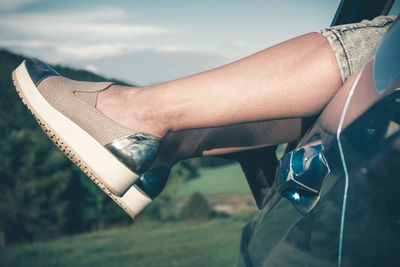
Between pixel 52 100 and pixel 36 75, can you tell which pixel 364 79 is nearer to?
pixel 52 100

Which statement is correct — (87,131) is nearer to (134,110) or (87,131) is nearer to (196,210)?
(134,110)

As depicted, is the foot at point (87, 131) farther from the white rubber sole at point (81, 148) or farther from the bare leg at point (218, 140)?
the bare leg at point (218, 140)

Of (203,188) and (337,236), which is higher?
(337,236)

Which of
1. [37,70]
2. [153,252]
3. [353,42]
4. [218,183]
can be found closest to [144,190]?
[37,70]

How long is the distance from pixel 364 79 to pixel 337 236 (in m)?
0.32

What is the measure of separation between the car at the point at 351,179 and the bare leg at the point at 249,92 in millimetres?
144

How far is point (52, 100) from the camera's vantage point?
4.21ft

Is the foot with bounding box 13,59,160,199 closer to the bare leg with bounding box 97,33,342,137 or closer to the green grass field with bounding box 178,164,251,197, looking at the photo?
the bare leg with bounding box 97,33,342,137

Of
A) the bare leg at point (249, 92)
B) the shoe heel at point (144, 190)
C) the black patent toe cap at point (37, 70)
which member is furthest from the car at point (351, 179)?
the black patent toe cap at point (37, 70)

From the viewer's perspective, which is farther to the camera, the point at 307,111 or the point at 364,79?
the point at 307,111

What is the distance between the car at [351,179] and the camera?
1.94 ft

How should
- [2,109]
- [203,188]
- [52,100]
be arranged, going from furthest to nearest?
[203,188] < [2,109] < [52,100]

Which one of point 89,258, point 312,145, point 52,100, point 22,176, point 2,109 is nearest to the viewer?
point 312,145

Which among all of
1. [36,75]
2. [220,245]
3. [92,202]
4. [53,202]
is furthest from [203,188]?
[36,75]
